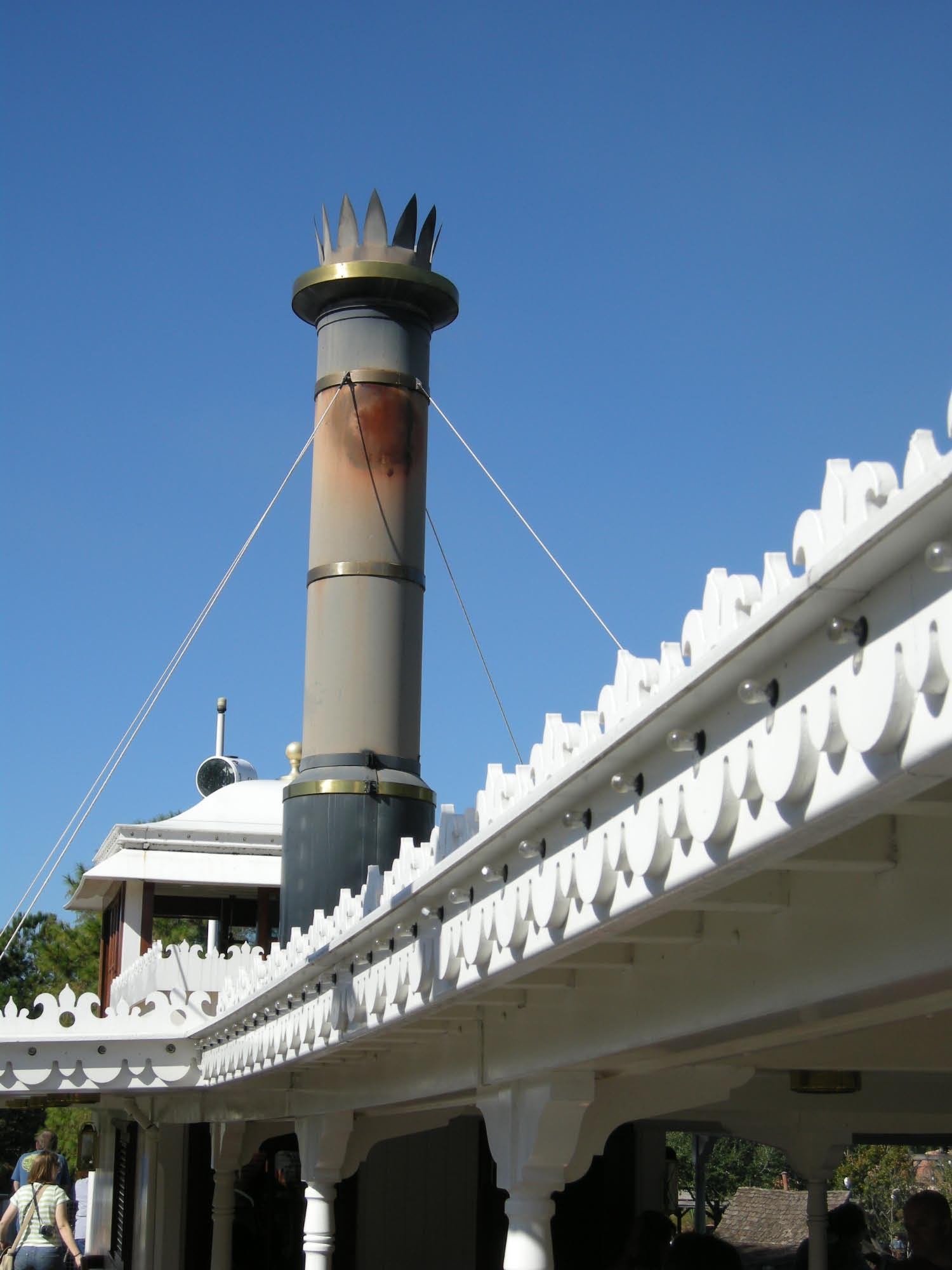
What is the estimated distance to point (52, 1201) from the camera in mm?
11586

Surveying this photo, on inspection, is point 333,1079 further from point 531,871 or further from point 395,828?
point 531,871

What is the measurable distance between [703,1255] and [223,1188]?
9061 mm

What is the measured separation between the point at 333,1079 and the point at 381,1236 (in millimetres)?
7571

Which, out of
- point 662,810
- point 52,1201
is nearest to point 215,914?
point 52,1201

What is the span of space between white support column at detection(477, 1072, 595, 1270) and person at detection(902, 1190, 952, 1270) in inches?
Answer: 77.4

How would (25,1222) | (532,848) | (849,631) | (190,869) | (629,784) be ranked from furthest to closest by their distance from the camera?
(190,869), (25,1222), (532,848), (629,784), (849,631)

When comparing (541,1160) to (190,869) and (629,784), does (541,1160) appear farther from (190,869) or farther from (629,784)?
(190,869)

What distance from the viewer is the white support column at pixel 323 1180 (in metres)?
10.4

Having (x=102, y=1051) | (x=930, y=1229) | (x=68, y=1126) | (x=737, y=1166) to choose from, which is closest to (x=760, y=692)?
(x=930, y=1229)

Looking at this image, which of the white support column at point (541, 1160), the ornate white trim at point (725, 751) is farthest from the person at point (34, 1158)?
the ornate white trim at point (725, 751)

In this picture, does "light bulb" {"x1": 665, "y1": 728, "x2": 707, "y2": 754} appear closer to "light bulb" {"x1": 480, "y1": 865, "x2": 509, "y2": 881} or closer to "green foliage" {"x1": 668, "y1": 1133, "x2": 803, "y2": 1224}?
"light bulb" {"x1": 480, "y1": 865, "x2": 509, "y2": 881}

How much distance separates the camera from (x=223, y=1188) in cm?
1430

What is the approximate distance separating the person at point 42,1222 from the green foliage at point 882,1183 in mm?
39381

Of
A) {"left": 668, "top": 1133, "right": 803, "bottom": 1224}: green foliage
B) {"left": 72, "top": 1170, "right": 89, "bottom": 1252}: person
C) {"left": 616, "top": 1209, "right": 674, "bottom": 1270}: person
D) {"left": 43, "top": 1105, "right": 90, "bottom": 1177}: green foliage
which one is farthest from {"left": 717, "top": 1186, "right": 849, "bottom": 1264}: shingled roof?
{"left": 616, "top": 1209, "right": 674, "bottom": 1270}: person
